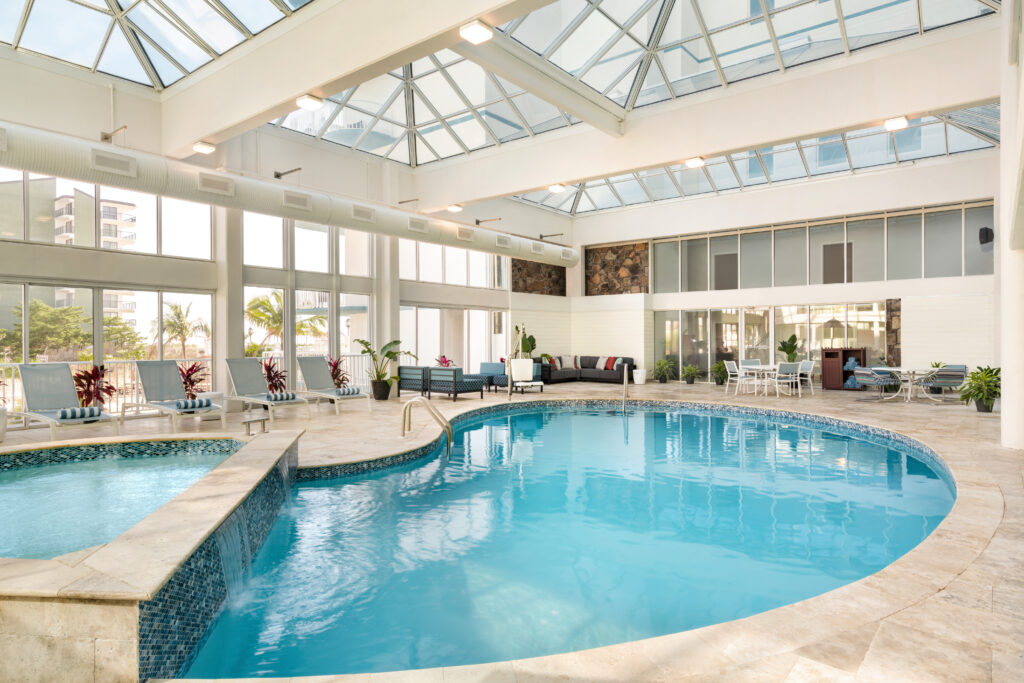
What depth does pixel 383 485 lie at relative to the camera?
6051 millimetres

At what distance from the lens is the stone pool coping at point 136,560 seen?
2373 millimetres

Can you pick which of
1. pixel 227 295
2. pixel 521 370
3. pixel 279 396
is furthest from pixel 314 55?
pixel 521 370

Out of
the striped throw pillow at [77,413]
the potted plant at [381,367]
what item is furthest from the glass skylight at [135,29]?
the potted plant at [381,367]

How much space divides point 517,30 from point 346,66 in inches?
111

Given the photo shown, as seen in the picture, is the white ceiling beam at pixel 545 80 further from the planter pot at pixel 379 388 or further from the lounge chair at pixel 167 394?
the planter pot at pixel 379 388

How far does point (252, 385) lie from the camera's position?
31.3ft

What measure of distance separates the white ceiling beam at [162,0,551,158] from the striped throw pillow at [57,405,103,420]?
12.3 ft

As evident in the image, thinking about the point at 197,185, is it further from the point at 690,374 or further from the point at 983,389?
the point at 690,374

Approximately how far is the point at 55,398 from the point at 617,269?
14.1 meters

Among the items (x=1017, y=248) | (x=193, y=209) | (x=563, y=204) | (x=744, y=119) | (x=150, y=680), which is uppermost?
(x=563, y=204)

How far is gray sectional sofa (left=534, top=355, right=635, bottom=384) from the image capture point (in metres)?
16.7

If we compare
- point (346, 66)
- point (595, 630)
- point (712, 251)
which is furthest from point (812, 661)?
point (712, 251)

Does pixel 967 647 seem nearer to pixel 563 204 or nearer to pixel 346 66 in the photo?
pixel 346 66

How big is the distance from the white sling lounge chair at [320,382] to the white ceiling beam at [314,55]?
393 cm
